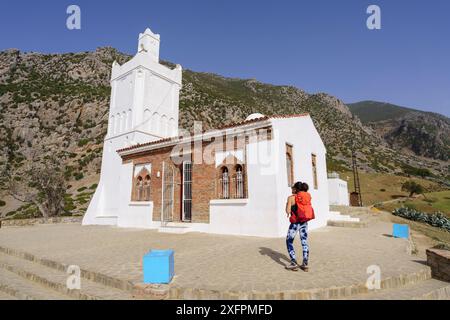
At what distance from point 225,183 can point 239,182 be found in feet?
2.73

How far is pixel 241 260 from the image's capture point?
24.0ft

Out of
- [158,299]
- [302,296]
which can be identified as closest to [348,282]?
[302,296]

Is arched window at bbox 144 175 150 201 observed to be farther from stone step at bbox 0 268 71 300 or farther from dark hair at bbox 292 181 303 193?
dark hair at bbox 292 181 303 193

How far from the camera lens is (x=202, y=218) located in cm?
1363

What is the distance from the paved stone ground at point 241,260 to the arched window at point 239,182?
240 centimetres

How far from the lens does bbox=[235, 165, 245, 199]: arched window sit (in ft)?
41.9

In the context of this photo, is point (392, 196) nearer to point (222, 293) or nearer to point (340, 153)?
point (340, 153)

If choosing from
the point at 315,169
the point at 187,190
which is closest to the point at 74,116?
the point at 187,190

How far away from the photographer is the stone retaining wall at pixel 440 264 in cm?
628

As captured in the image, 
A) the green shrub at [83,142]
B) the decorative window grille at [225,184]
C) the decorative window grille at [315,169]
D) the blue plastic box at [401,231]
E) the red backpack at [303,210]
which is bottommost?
the blue plastic box at [401,231]

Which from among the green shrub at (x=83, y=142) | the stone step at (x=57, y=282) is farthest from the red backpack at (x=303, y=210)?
the green shrub at (x=83, y=142)

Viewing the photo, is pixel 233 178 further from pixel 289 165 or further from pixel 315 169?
pixel 315 169

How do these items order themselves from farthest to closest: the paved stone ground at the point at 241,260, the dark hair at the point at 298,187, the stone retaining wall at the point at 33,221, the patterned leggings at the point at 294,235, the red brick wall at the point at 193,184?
1. the stone retaining wall at the point at 33,221
2. the red brick wall at the point at 193,184
3. the dark hair at the point at 298,187
4. the patterned leggings at the point at 294,235
5. the paved stone ground at the point at 241,260

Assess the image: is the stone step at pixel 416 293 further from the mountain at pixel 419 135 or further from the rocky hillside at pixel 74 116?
the mountain at pixel 419 135
